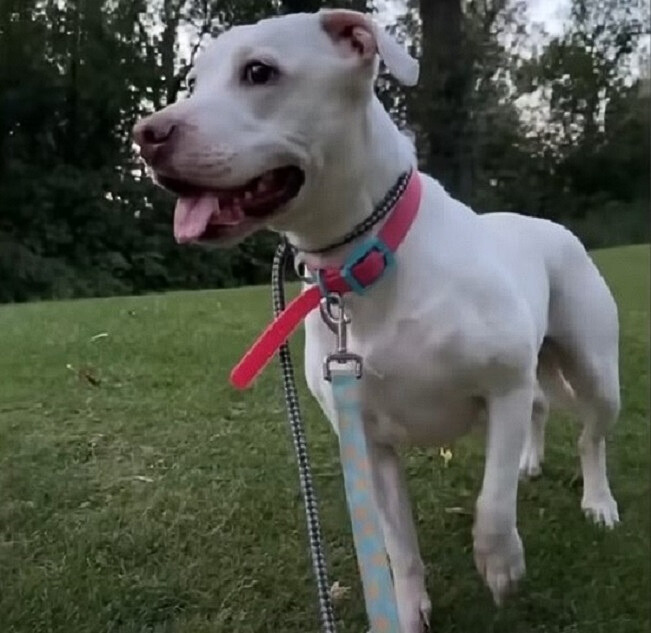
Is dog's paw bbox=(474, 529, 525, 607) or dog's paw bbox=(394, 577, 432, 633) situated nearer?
dog's paw bbox=(474, 529, 525, 607)

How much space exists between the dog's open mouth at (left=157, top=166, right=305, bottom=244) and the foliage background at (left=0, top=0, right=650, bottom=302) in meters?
0.17

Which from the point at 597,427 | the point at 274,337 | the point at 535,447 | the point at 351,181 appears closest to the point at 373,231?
the point at 351,181

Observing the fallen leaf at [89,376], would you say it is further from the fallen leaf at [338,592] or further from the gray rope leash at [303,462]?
the fallen leaf at [338,592]

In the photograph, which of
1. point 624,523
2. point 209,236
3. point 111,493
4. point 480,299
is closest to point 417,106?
point 480,299

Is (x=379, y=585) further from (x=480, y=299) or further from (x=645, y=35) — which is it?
(x=645, y=35)

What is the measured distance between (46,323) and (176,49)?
1.17 ft

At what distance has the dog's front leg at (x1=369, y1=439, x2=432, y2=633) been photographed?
1.50 meters

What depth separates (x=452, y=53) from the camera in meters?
1.55

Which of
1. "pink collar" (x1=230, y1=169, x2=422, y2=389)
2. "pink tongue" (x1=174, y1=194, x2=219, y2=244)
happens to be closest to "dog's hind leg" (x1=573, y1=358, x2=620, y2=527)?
"pink collar" (x1=230, y1=169, x2=422, y2=389)

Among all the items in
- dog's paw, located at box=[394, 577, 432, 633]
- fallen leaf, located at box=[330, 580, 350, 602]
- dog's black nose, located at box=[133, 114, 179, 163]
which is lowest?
fallen leaf, located at box=[330, 580, 350, 602]

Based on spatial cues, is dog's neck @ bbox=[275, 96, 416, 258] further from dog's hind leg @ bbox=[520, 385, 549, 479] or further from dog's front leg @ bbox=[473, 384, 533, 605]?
dog's hind leg @ bbox=[520, 385, 549, 479]

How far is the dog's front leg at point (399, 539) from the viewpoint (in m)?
1.50

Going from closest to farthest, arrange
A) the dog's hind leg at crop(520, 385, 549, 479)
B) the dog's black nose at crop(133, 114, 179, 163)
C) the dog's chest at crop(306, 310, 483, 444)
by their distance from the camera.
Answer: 1. the dog's black nose at crop(133, 114, 179, 163)
2. the dog's chest at crop(306, 310, 483, 444)
3. the dog's hind leg at crop(520, 385, 549, 479)

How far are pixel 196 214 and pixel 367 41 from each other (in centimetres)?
26
